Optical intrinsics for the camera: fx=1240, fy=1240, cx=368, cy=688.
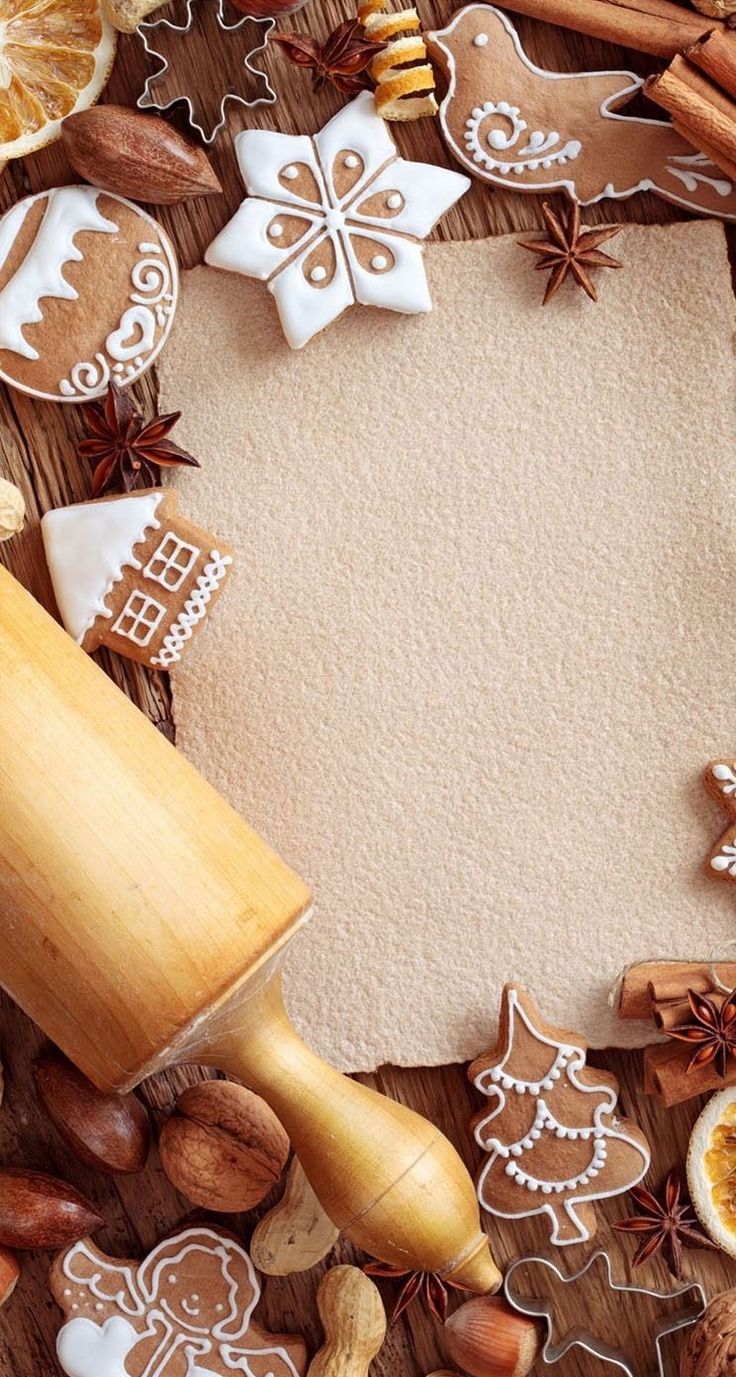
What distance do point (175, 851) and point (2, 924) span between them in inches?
5.7

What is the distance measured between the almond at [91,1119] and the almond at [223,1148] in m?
0.03

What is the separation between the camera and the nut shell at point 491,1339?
1.12 metres

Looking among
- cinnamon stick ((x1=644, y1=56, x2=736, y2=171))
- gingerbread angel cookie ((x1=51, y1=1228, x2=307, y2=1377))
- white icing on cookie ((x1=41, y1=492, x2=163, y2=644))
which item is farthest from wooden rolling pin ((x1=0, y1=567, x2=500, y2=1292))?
cinnamon stick ((x1=644, y1=56, x2=736, y2=171))

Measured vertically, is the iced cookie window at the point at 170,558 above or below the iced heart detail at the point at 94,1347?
above

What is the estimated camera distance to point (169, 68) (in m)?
1.15

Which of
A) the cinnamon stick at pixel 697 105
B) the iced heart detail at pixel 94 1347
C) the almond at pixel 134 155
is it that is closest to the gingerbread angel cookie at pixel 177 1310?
the iced heart detail at pixel 94 1347

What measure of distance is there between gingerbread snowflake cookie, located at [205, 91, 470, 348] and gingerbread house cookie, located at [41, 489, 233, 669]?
0.70 ft

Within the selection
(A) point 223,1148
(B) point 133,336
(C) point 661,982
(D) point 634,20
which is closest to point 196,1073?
(A) point 223,1148

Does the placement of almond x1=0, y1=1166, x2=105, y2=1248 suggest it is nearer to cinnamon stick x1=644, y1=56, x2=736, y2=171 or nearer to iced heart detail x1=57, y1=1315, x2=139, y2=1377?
iced heart detail x1=57, y1=1315, x2=139, y2=1377

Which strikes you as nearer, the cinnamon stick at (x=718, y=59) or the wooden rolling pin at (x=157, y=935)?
the wooden rolling pin at (x=157, y=935)

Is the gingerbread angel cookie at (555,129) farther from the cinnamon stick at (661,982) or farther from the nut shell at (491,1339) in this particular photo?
the nut shell at (491,1339)

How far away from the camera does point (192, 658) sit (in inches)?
45.8

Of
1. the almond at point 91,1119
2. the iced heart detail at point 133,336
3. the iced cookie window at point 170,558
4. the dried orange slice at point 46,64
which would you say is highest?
the dried orange slice at point 46,64

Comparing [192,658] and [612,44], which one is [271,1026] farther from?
[612,44]
